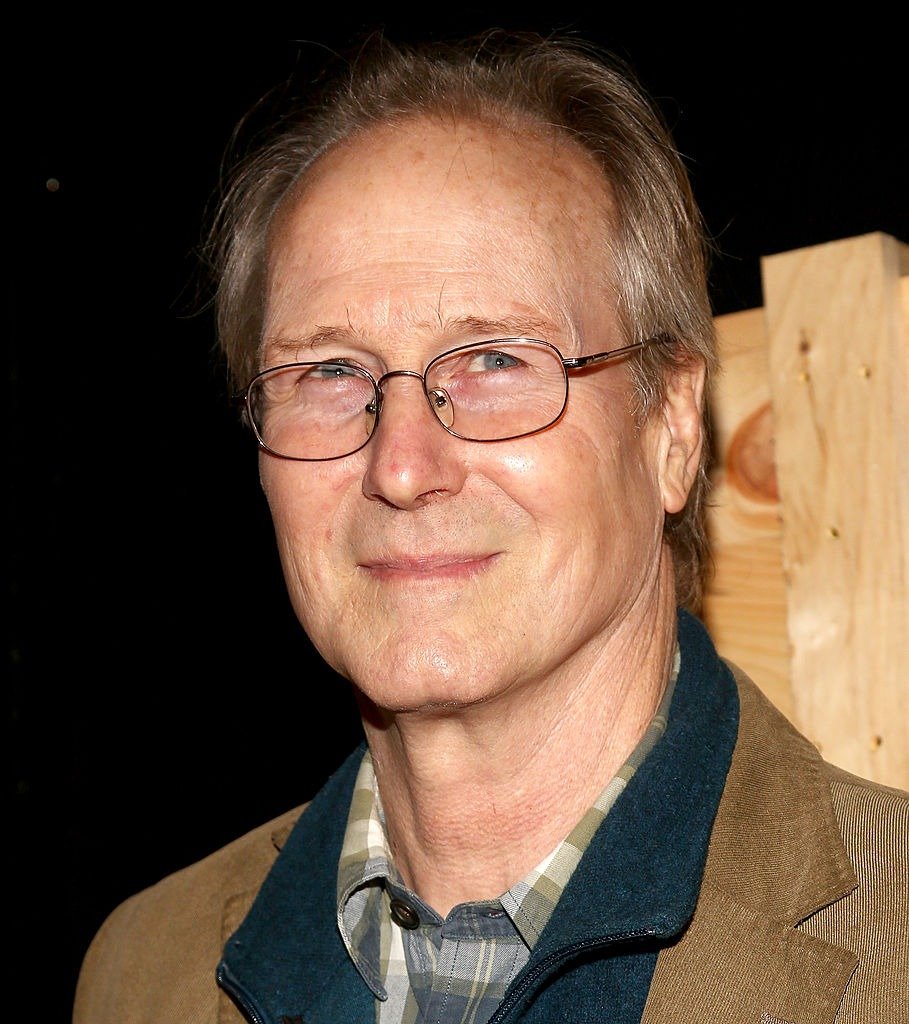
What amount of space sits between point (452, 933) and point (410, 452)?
2.16ft

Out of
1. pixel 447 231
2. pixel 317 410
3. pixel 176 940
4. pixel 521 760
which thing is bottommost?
pixel 176 940

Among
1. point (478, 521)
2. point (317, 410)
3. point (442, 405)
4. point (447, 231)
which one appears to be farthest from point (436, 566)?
point (447, 231)

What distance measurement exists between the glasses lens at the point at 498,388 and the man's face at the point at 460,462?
0.02 metres

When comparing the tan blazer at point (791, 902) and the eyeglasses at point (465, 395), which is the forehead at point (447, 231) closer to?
the eyeglasses at point (465, 395)

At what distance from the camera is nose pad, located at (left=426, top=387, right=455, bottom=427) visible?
5.29 feet

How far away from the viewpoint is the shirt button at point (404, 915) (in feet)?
5.65

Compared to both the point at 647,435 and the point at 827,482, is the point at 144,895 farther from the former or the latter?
the point at 827,482

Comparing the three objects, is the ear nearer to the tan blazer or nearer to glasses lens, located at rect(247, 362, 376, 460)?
the tan blazer

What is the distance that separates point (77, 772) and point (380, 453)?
163 cm

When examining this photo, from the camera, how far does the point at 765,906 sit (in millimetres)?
1469

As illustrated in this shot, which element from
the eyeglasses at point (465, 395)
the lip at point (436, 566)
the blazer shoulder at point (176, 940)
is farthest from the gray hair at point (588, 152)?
the blazer shoulder at point (176, 940)

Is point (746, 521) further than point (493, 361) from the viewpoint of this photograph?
Yes

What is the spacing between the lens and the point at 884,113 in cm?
206

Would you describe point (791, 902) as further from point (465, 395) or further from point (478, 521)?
point (465, 395)
